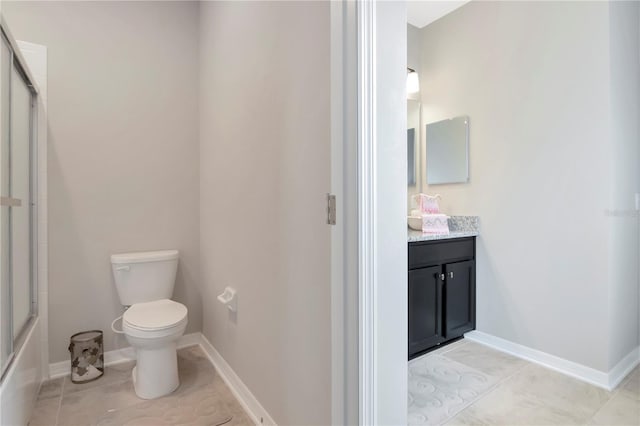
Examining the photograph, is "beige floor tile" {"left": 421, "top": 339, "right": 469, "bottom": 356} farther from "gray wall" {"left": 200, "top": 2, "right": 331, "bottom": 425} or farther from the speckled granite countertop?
"gray wall" {"left": 200, "top": 2, "right": 331, "bottom": 425}

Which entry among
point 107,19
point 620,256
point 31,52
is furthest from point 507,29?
point 31,52

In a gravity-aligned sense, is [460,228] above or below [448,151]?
below

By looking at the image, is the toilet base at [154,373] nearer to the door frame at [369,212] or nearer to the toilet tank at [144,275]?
the toilet tank at [144,275]


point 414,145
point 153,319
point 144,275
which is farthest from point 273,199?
point 414,145

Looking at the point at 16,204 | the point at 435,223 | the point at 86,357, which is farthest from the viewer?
the point at 435,223

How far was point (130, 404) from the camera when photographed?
68.2 inches

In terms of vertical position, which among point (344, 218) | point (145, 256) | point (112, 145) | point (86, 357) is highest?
point (112, 145)

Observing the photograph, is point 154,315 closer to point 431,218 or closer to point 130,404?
point 130,404

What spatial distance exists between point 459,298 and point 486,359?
436 millimetres

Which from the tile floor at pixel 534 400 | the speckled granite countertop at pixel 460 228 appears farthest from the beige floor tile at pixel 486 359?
the speckled granite countertop at pixel 460 228

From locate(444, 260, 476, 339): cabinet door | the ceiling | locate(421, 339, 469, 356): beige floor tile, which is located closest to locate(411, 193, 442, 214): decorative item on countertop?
locate(444, 260, 476, 339): cabinet door

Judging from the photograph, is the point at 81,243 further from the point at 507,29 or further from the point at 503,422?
the point at 507,29

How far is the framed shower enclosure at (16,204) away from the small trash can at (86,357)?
30 cm

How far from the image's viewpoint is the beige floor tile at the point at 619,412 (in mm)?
1569
